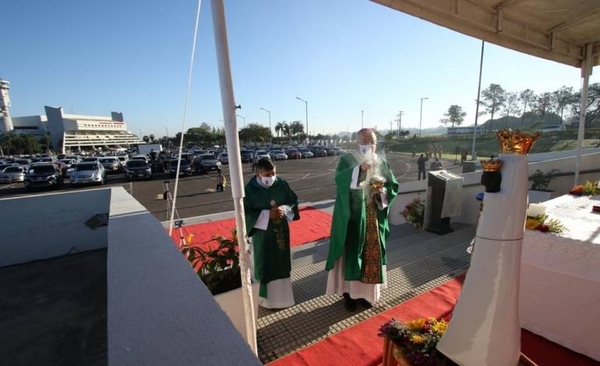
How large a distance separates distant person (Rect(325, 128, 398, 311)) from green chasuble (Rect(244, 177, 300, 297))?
56cm

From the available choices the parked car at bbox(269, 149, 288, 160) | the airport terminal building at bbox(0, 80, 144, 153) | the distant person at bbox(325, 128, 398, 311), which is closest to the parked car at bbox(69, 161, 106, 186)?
the distant person at bbox(325, 128, 398, 311)

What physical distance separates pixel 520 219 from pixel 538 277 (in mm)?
1643

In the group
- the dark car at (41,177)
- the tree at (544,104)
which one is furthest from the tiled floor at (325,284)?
the tree at (544,104)

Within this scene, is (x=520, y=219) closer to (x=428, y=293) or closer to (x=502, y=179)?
(x=502, y=179)

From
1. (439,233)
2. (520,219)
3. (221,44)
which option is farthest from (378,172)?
(439,233)

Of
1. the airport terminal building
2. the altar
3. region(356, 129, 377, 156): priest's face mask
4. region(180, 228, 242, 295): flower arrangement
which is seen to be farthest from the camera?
the airport terminal building

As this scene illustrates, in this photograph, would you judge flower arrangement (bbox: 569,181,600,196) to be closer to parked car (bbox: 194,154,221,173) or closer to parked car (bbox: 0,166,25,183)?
parked car (bbox: 194,154,221,173)

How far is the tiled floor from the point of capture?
9.31 feet

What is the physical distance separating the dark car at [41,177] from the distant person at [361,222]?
19.7 m

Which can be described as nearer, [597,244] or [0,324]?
[597,244]

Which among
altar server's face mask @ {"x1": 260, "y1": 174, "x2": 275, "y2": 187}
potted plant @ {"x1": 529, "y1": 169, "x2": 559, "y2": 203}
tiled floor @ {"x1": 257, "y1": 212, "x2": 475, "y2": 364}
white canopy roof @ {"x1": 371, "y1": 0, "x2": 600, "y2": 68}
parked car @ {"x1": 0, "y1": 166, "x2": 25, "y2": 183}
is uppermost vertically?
white canopy roof @ {"x1": 371, "y1": 0, "x2": 600, "y2": 68}

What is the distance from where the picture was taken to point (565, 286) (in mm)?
2502

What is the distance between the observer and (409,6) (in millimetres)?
2963

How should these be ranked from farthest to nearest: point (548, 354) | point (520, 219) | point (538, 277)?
Result: point (538, 277), point (548, 354), point (520, 219)
